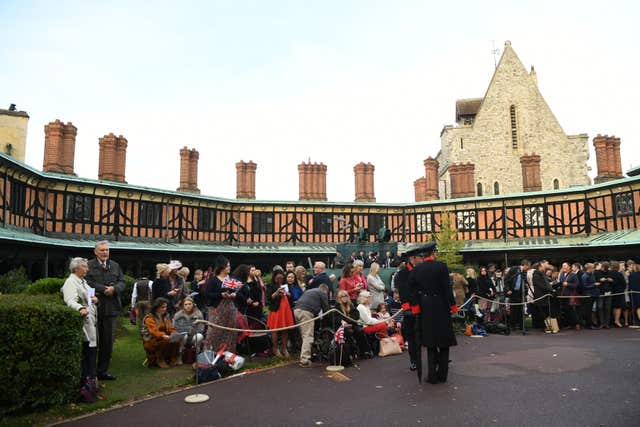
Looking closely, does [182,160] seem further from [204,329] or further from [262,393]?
[262,393]

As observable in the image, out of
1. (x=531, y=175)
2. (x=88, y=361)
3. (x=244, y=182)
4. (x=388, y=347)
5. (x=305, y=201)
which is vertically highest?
(x=531, y=175)

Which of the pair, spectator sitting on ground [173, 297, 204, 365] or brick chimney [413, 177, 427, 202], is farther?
brick chimney [413, 177, 427, 202]

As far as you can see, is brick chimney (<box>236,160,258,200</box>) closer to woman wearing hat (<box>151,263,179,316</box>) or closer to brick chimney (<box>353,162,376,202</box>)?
brick chimney (<box>353,162,376,202</box>)

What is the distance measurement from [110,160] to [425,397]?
25.7m

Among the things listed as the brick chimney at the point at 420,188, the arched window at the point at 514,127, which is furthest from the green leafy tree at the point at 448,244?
the arched window at the point at 514,127

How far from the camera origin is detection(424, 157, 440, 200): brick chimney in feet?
113

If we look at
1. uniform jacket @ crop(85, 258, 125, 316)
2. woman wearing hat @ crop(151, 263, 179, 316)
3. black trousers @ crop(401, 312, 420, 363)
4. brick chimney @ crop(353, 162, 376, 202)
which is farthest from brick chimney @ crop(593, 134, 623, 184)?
uniform jacket @ crop(85, 258, 125, 316)

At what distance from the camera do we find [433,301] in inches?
268

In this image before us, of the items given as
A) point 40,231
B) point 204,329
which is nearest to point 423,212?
point 40,231

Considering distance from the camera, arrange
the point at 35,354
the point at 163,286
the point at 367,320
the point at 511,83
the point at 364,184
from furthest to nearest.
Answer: the point at 511,83, the point at 364,184, the point at 163,286, the point at 367,320, the point at 35,354

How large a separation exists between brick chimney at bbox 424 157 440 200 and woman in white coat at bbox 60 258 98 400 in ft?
99.2

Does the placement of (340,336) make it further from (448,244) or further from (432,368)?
(448,244)

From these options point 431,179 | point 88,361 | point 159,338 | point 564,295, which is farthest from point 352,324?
point 431,179

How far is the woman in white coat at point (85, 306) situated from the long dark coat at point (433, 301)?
4.48 meters
